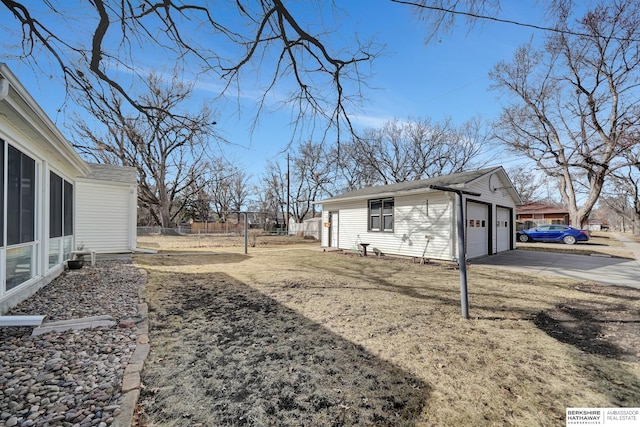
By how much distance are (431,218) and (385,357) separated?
8.01 meters

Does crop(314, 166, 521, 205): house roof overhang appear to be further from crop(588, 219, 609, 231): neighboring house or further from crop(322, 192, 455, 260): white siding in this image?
crop(588, 219, 609, 231): neighboring house

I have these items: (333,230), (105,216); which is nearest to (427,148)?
(333,230)

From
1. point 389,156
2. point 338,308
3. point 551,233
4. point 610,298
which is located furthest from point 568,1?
point 389,156

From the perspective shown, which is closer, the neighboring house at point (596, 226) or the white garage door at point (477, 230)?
the white garage door at point (477, 230)

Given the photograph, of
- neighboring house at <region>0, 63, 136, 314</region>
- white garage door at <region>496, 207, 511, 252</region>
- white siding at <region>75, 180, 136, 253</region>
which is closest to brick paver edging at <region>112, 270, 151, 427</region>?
neighboring house at <region>0, 63, 136, 314</region>

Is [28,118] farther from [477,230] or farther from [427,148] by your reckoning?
[427,148]

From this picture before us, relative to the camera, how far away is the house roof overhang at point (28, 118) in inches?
115

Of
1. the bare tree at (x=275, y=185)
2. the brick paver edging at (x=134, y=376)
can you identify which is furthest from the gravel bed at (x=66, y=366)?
the bare tree at (x=275, y=185)

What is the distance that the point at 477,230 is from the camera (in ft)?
36.3

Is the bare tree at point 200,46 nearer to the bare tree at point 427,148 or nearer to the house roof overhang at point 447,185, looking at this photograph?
the house roof overhang at point 447,185

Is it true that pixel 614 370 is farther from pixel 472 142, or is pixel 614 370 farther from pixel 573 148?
pixel 472 142

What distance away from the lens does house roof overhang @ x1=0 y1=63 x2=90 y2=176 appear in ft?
9.56

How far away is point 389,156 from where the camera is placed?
2769 cm

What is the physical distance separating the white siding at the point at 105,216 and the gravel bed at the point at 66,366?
6.35 metres
